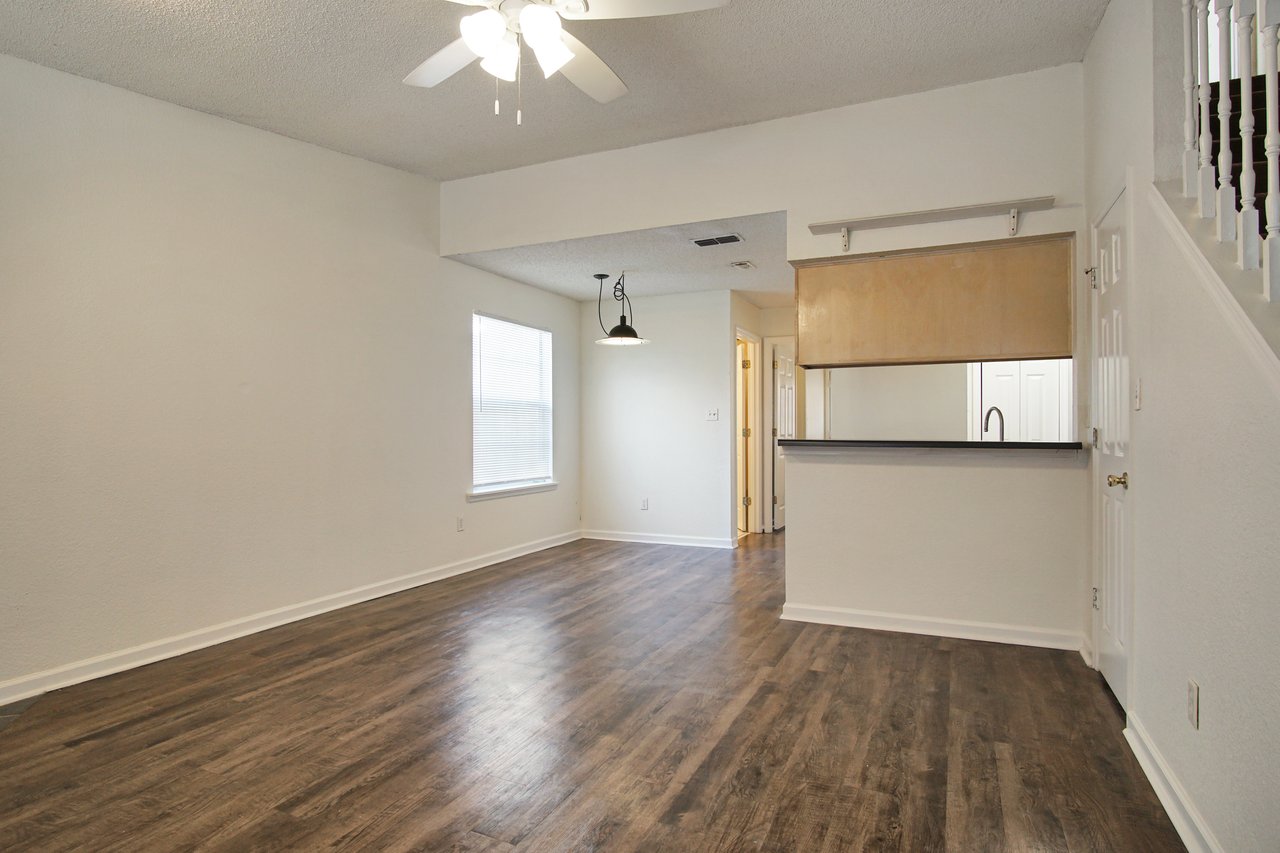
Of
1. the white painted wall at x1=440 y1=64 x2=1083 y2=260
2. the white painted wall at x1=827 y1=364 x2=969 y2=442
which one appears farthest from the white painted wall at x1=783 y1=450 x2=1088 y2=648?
the white painted wall at x1=440 y1=64 x2=1083 y2=260

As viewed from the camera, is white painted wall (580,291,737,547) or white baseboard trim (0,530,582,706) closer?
white baseboard trim (0,530,582,706)

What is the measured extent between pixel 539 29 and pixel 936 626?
A: 10.7 ft

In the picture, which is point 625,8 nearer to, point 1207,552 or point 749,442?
point 1207,552

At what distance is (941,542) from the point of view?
11.9 ft

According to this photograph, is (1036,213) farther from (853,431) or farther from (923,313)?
(853,431)

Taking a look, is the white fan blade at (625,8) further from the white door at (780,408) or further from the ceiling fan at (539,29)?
the white door at (780,408)

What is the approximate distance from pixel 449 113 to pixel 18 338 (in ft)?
7.41

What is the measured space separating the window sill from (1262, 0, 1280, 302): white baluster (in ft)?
15.6

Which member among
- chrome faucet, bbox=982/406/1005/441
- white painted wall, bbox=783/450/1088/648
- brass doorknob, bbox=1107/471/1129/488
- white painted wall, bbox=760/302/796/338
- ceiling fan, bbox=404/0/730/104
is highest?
ceiling fan, bbox=404/0/730/104

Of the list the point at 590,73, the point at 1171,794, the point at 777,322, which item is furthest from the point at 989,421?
the point at 590,73

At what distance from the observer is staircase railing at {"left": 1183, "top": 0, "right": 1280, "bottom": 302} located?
159 centimetres

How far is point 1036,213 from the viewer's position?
3.49m

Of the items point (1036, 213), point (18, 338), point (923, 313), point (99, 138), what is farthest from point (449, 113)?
point (1036, 213)

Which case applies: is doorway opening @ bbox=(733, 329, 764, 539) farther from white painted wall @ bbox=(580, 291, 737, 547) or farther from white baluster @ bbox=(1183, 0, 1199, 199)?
white baluster @ bbox=(1183, 0, 1199, 199)
